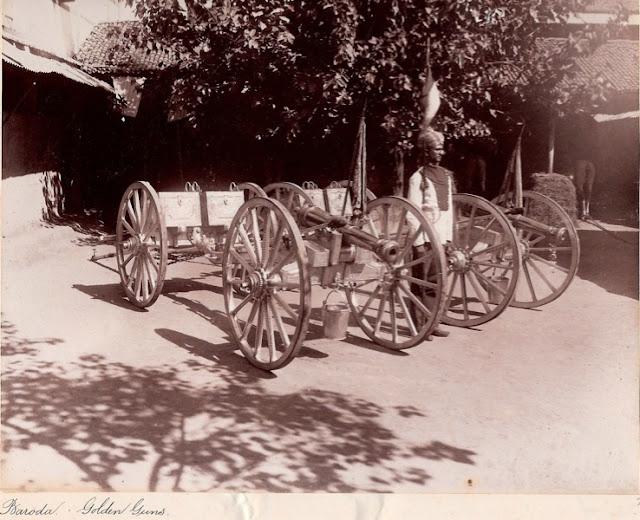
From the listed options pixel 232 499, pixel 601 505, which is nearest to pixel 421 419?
pixel 601 505

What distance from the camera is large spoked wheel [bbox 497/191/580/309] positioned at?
20.2 feet

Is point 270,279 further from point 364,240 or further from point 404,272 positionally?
point 404,272

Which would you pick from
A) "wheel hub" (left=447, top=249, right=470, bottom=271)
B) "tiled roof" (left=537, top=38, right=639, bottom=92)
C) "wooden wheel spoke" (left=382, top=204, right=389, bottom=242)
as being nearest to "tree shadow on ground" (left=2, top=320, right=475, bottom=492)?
"wooden wheel spoke" (left=382, top=204, right=389, bottom=242)

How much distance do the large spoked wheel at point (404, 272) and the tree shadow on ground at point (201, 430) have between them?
40.5 inches

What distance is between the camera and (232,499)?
3.06 m

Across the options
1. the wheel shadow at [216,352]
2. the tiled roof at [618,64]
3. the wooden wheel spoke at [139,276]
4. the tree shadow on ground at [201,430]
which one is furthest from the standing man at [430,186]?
the tiled roof at [618,64]

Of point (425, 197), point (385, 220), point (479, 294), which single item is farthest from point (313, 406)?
point (479, 294)

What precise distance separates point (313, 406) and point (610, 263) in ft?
21.1

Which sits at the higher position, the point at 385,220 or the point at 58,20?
the point at 58,20

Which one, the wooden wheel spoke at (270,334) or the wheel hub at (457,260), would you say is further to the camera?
the wheel hub at (457,260)

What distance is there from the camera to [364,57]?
29.9 feet

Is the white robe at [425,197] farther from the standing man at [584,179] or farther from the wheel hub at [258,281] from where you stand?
the standing man at [584,179]

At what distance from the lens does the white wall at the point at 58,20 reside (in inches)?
420

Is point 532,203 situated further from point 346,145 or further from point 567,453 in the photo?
point 567,453
